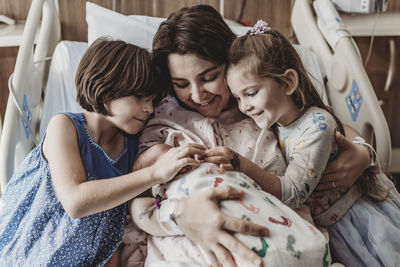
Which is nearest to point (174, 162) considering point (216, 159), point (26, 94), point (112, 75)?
point (216, 159)

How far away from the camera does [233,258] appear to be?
103 centimetres

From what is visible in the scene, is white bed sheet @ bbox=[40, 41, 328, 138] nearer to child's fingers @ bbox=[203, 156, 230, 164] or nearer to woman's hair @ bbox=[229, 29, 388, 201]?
woman's hair @ bbox=[229, 29, 388, 201]

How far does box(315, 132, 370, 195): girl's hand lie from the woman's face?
0.41m

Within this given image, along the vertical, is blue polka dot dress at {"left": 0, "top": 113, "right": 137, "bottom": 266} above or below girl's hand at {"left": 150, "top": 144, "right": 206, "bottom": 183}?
below

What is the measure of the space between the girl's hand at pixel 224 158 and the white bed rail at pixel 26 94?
29.4 inches

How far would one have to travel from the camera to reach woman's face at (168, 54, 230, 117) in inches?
52.6

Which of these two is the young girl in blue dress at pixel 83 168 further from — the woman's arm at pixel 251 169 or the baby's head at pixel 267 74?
the baby's head at pixel 267 74

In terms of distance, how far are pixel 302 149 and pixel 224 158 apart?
0.26 meters

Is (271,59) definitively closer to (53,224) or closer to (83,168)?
(83,168)

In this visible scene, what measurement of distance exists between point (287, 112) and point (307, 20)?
3.06 feet

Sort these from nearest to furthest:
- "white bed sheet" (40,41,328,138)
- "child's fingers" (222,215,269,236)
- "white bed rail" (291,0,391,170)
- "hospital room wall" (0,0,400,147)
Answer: "child's fingers" (222,215,269,236)
"white bed rail" (291,0,391,170)
"white bed sheet" (40,41,328,138)
"hospital room wall" (0,0,400,147)

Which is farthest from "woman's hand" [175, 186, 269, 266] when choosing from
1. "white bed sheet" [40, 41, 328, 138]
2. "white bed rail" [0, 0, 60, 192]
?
"white bed sheet" [40, 41, 328, 138]

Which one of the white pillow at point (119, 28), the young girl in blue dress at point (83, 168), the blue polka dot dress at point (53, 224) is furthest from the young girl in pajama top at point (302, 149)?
the white pillow at point (119, 28)

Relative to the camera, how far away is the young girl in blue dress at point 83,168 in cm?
125
